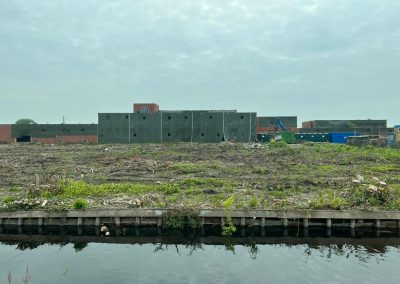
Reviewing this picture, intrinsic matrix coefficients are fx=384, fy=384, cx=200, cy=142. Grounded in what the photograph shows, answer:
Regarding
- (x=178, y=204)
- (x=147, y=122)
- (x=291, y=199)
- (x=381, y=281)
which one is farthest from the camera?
(x=147, y=122)

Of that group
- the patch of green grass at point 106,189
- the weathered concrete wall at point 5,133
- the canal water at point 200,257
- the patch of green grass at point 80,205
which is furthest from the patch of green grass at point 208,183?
the weathered concrete wall at point 5,133

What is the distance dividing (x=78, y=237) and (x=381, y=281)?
34.9 feet

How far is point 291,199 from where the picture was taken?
17141 millimetres

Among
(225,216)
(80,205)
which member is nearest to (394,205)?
(225,216)

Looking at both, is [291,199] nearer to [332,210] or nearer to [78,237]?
[332,210]

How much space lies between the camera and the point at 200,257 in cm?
1284

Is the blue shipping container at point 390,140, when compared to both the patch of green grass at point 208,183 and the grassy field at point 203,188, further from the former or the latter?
the patch of green grass at point 208,183

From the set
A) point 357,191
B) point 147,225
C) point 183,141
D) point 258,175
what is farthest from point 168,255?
point 183,141

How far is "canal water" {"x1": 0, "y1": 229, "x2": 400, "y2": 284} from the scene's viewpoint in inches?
439

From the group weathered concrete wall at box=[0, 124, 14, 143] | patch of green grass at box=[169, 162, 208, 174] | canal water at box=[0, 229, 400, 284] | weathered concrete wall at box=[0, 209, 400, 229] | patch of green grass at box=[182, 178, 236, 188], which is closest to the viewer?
canal water at box=[0, 229, 400, 284]

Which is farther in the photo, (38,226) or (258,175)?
(258,175)

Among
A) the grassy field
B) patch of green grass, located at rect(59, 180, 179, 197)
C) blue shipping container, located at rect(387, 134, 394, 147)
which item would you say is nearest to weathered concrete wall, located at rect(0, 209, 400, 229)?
the grassy field

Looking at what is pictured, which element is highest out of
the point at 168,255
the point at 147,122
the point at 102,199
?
the point at 147,122

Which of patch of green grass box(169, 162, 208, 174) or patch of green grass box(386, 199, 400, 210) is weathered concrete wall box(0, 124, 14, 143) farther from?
patch of green grass box(386, 199, 400, 210)
